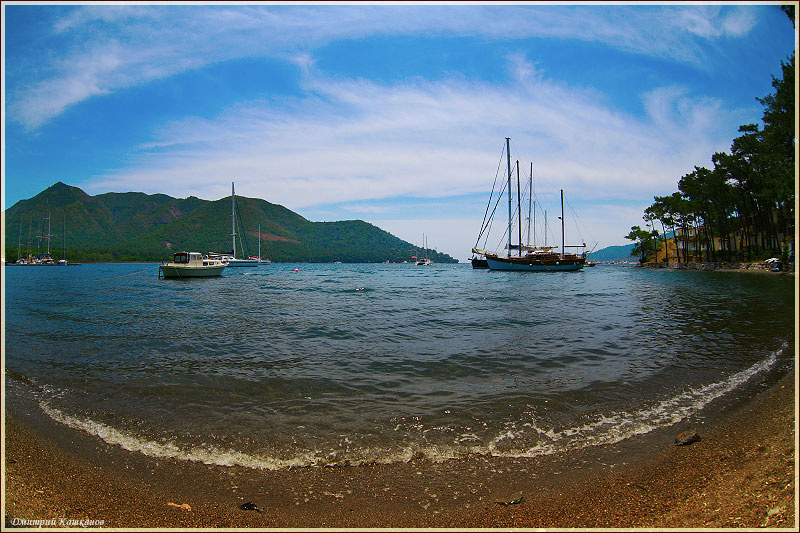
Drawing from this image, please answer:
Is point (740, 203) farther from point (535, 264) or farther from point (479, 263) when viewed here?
point (479, 263)

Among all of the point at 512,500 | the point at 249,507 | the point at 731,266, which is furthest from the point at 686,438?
the point at 731,266

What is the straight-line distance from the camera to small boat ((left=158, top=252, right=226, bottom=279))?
156 feet

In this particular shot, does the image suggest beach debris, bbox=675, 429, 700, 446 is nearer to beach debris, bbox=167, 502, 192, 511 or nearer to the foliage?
beach debris, bbox=167, 502, 192, 511

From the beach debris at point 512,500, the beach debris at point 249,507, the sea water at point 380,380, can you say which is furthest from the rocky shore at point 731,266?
the beach debris at point 249,507

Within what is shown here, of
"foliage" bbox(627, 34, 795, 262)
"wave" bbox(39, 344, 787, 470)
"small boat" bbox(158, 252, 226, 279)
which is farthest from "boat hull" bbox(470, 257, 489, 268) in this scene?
"wave" bbox(39, 344, 787, 470)

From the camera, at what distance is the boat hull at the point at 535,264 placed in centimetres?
6819

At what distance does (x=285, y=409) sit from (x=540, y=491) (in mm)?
4198

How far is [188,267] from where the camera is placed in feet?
157

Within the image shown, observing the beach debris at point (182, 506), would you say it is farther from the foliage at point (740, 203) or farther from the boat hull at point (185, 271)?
the boat hull at point (185, 271)

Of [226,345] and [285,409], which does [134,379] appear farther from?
[285,409]

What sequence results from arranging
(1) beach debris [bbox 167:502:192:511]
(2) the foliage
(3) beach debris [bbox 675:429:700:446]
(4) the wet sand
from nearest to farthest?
(4) the wet sand < (1) beach debris [bbox 167:502:192:511] < (3) beach debris [bbox 675:429:700:446] < (2) the foliage

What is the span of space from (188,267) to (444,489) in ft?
168

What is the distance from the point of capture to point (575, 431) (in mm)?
5602

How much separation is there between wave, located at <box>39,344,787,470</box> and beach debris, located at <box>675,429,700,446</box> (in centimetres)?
42
